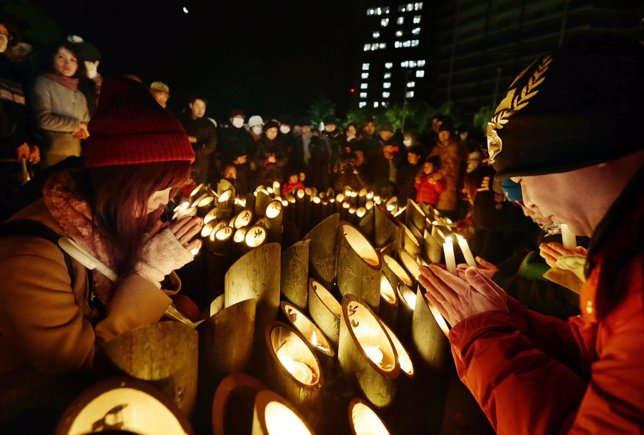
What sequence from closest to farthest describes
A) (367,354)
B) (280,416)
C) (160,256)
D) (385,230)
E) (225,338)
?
(280,416), (225,338), (160,256), (367,354), (385,230)

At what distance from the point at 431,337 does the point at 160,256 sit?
197 centimetres

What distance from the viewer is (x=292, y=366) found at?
2.01 meters

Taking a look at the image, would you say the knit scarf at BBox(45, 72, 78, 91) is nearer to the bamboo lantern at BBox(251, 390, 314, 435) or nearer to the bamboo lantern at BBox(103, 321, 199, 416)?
the bamboo lantern at BBox(103, 321, 199, 416)

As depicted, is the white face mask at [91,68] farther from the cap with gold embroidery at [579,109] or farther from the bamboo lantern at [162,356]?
the cap with gold embroidery at [579,109]

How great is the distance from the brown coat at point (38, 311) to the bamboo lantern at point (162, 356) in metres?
0.43

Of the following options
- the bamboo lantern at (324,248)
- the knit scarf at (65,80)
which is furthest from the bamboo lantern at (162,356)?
the knit scarf at (65,80)

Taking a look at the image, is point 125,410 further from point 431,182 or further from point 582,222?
point 431,182

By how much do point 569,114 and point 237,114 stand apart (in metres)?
10.2

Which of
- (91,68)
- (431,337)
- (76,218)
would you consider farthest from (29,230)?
(91,68)

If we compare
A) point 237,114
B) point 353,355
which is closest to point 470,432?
point 353,355

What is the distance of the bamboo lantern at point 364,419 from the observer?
1.79 m

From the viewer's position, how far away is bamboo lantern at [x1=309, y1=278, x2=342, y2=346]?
2.38 m

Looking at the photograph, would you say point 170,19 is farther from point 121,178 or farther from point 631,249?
point 631,249

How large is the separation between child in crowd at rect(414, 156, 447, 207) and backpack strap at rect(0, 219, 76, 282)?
7.26 m
